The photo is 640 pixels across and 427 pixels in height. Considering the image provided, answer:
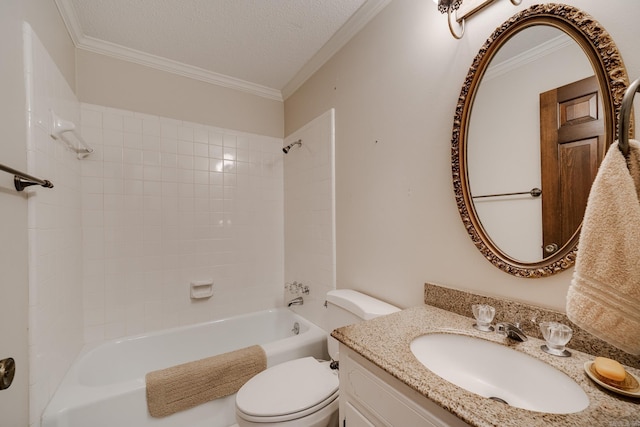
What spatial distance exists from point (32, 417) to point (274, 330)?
5.03 feet

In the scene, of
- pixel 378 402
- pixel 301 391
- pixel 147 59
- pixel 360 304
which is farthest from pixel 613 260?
pixel 147 59

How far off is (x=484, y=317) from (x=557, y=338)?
0.20 m

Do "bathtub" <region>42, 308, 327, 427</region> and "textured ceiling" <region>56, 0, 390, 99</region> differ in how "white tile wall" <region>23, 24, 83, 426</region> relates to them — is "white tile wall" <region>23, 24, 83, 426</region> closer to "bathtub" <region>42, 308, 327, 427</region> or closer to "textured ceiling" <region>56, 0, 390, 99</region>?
"bathtub" <region>42, 308, 327, 427</region>

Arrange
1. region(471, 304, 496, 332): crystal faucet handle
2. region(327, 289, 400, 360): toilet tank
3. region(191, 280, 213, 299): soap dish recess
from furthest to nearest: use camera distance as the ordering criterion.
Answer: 1. region(191, 280, 213, 299): soap dish recess
2. region(327, 289, 400, 360): toilet tank
3. region(471, 304, 496, 332): crystal faucet handle

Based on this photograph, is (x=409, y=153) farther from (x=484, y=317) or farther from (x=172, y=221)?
(x=172, y=221)

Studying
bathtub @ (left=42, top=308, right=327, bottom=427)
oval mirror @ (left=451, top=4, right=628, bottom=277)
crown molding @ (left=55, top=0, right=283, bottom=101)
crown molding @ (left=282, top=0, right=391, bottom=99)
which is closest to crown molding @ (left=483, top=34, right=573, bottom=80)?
oval mirror @ (left=451, top=4, right=628, bottom=277)

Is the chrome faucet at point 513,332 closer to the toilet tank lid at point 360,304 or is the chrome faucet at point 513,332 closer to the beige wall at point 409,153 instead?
the beige wall at point 409,153

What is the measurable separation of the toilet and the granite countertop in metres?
0.34

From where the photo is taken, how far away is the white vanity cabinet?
0.62m

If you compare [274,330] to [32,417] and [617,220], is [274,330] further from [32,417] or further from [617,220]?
[617,220]

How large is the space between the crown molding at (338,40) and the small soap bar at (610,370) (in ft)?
5.58

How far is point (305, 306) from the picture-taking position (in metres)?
2.16

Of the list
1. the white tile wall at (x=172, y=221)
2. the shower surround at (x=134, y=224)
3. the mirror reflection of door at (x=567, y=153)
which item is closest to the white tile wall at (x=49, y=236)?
the shower surround at (x=134, y=224)

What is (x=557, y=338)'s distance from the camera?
2.42 ft
